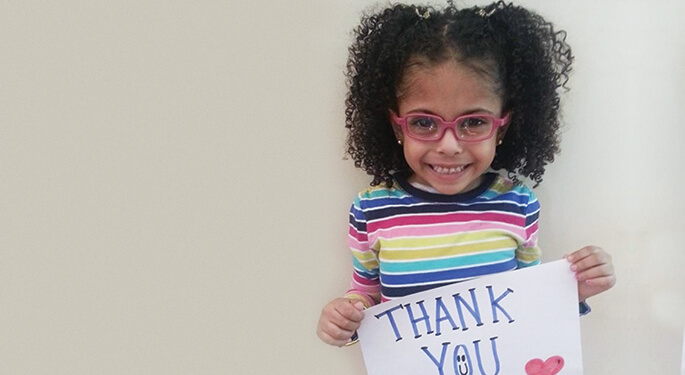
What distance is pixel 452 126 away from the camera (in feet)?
2.56

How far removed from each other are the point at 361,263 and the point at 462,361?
0.19 metres

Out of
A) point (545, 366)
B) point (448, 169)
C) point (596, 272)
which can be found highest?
point (448, 169)

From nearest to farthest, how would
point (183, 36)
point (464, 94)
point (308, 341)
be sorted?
point (464, 94) < point (183, 36) < point (308, 341)

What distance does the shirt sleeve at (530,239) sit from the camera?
87 centimetres

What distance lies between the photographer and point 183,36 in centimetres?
88

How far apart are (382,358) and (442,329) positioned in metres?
0.09

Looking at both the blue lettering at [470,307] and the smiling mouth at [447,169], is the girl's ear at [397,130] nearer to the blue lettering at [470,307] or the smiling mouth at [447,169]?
the smiling mouth at [447,169]

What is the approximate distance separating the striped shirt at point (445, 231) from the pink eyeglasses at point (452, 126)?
9 cm

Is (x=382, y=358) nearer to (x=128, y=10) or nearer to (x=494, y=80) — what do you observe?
(x=494, y=80)

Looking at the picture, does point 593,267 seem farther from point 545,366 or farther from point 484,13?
point 484,13

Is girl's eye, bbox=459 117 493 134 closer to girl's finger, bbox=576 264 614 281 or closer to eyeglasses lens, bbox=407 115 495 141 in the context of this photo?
eyeglasses lens, bbox=407 115 495 141

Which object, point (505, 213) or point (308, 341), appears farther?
point (308, 341)

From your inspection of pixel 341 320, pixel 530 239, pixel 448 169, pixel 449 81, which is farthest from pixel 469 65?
pixel 341 320

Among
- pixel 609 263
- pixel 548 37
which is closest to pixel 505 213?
pixel 609 263
